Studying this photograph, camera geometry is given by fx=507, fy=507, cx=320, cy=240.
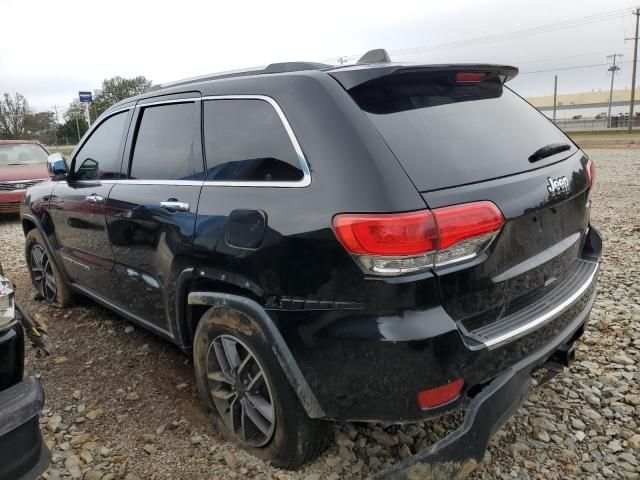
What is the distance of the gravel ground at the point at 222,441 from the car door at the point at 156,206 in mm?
497

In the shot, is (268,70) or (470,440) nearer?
(470,440)

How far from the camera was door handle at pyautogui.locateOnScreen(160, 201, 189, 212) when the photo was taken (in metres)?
2.57

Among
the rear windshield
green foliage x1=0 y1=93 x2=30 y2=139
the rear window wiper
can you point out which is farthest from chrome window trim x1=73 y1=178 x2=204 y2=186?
green foliage x1=0 y1=93 x2=30 y2=139

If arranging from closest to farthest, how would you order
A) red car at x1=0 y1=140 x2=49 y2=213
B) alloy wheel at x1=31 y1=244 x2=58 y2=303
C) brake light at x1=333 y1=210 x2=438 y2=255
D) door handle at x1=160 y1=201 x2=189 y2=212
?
brake light at x1=333 y1=210 x2=438 y2=255 → door handle at x1=160 y1=201 x2=189 y2=212 → alloy wheel at x1=31 y1=244 x2=58 y2=303 → red car at x1=0 y1=140 x2=49 y2=213

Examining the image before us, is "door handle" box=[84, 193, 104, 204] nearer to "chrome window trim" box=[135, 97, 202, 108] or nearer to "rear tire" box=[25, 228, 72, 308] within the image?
"chrome window trim" box=[135, 97, 202, 108]

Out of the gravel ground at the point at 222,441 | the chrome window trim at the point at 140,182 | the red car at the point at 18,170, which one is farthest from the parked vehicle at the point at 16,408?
the red car at the point at 18,170

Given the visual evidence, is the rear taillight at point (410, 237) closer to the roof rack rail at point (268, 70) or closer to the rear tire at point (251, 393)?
the rear tire at point (251, 393)

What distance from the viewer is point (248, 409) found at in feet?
8.07

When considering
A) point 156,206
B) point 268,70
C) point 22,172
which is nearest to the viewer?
point 268,70

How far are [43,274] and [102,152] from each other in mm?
1837

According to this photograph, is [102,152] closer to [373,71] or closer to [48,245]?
[48,245]

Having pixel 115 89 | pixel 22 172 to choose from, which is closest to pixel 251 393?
pixel 22 172

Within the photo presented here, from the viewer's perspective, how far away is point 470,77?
238 centimetres

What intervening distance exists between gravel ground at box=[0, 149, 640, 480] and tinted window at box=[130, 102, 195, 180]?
1.37 metres
